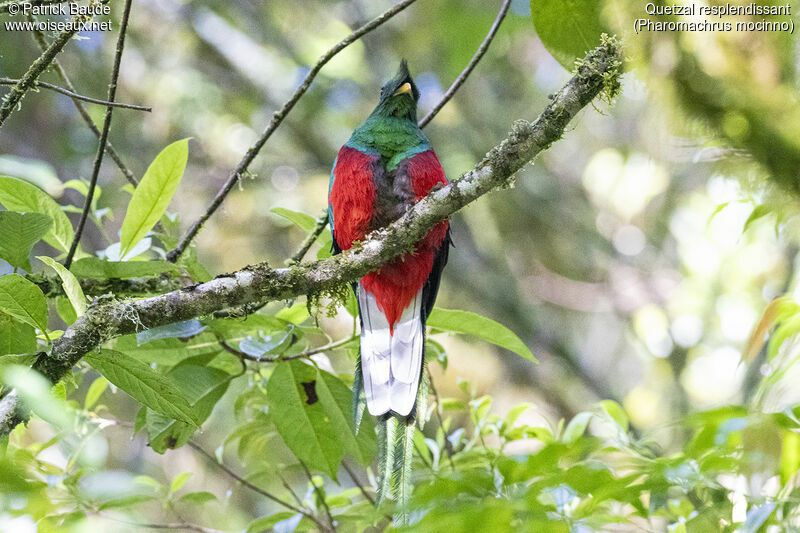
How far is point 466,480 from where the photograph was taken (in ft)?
3.26

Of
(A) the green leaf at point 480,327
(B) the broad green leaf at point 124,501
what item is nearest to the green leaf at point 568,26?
(A) the green leaf at point 480,327

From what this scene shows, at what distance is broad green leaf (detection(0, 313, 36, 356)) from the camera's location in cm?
165

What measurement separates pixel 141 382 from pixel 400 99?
2.00 m

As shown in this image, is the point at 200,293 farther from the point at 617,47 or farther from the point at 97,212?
the point at 617,47

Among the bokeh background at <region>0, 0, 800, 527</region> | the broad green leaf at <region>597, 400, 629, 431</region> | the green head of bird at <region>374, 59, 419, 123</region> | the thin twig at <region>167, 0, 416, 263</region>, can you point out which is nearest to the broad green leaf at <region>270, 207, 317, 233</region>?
the thin twig at <region>167, 0, 416, 263</region>

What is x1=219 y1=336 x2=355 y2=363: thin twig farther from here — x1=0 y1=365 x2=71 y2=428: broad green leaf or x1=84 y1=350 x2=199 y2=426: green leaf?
x1=0 y1=365 x2=71 y2=428: broad green leaf

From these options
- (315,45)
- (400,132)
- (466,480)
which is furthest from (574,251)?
(466,480)

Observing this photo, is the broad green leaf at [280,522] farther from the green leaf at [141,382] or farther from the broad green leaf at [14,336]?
the broad green leaf at [14,336]

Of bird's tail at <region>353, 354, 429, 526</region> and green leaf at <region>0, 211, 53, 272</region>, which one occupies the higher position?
green leaf at <region>0, 211, 53, 272</region>

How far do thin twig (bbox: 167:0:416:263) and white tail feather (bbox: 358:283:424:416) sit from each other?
68 centimetres

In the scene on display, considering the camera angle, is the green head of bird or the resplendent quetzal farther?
the green head of bird

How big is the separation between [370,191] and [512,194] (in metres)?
4.32

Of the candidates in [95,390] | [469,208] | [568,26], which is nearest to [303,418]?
[95,390]

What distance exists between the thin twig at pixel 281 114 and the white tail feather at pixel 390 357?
0.68 metres
